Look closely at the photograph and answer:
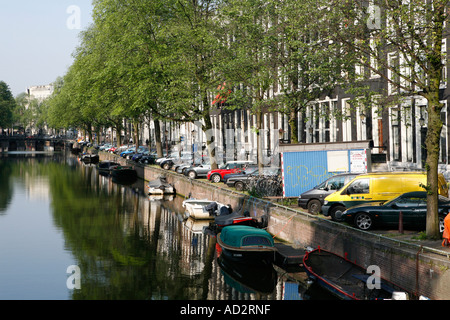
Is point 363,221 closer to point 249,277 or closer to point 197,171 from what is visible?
point 249,277

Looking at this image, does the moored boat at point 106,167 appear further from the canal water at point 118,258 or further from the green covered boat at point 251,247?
the green covered boat at point 251,247

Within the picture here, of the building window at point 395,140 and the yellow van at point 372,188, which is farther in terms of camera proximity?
the building window at point 395,140

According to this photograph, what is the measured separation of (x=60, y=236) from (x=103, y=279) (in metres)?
11.4

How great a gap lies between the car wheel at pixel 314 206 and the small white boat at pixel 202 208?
832 cm

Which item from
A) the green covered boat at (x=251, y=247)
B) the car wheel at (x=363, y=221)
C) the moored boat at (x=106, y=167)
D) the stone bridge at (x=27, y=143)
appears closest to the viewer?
the car wheel at (x=363, y=221)

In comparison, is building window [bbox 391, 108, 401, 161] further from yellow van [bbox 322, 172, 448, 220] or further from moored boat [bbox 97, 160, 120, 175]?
moored boat [bbox 97, 160, 120, 175]

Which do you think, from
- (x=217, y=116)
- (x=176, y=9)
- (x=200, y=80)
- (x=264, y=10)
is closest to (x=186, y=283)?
(x=264, y=10)

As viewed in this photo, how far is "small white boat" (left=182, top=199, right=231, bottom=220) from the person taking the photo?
3519 cm

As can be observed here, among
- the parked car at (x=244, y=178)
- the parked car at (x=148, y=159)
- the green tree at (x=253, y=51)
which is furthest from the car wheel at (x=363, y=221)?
the parked car at (x=148, y=159)

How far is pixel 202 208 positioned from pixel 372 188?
1334 cm

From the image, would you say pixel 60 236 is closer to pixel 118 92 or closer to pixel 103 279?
pixel 103 279

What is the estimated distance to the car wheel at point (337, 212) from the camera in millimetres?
24677

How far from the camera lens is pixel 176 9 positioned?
47.8 m
